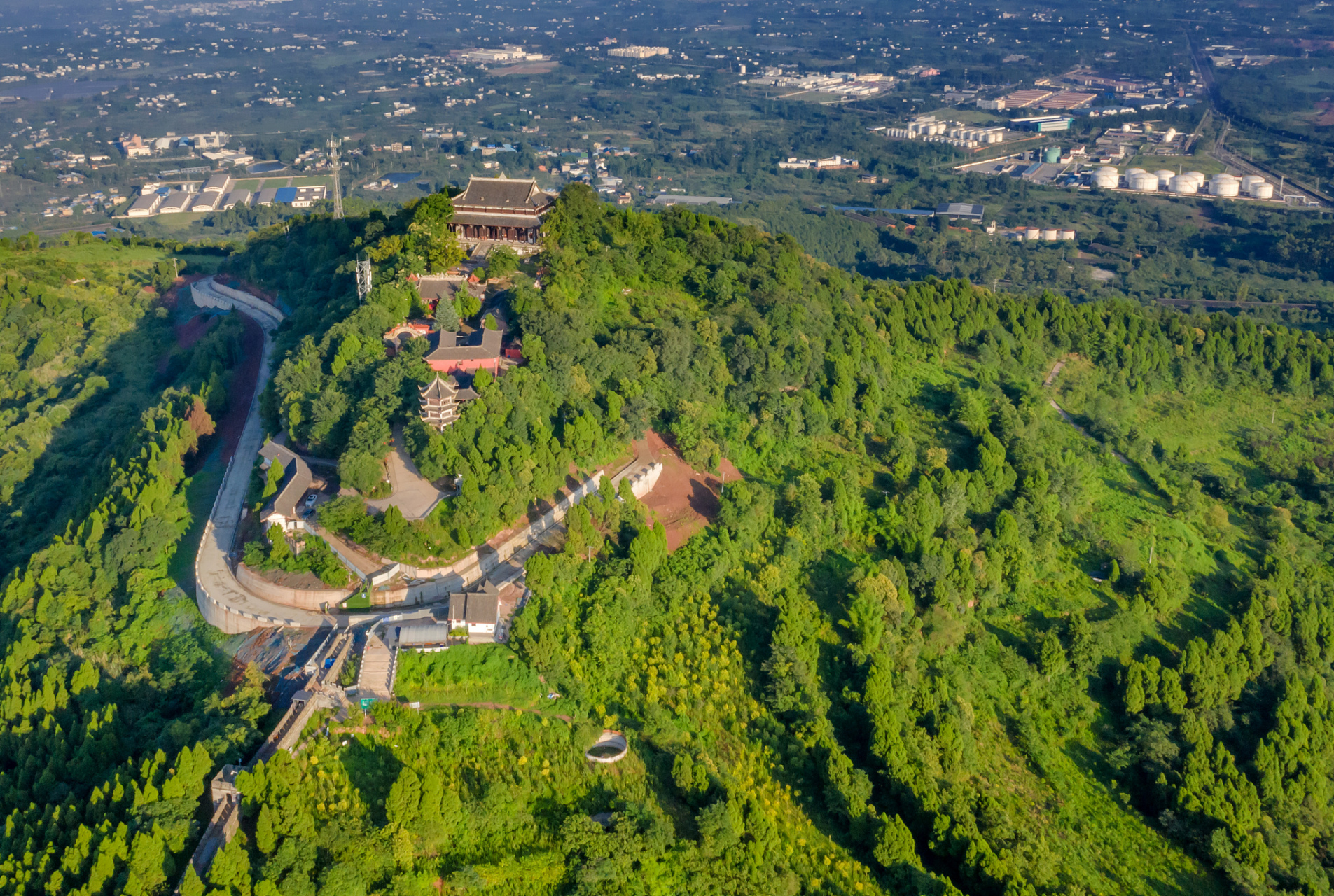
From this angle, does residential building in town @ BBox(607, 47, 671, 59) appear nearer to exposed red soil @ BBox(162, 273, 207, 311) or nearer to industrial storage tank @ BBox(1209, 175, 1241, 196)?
industrial storage tank @ BBox(1209, 175, 1241, 196)

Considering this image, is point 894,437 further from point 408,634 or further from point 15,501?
point 15,501

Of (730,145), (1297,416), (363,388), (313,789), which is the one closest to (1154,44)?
(730,145)

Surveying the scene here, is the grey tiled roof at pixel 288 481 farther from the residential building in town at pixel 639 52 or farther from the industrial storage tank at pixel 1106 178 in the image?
the residential building in town at pixel 639 52

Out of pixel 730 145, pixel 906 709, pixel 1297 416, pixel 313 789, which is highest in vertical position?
pixel 313 789

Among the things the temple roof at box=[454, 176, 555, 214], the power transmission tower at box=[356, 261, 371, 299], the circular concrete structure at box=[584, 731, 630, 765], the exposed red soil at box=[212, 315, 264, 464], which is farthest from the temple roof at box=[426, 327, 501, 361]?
the circular concrete structure at box=[584, 731, 630, 765]

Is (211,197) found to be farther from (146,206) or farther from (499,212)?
(499,212)
